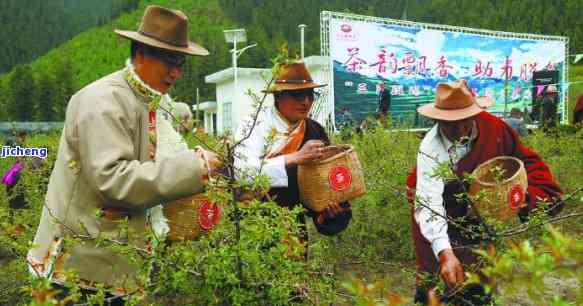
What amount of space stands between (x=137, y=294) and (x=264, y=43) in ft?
194

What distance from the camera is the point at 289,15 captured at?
83.3 m

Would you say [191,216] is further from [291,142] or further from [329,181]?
[291,142]

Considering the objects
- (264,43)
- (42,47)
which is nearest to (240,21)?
(264,43)

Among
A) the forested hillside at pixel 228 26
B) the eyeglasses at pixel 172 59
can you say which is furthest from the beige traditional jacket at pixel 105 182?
the forested hillside at pixel 228 26

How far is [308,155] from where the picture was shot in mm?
2379

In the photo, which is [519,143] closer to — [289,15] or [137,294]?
[137,294]

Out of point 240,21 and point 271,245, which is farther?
point 240,21

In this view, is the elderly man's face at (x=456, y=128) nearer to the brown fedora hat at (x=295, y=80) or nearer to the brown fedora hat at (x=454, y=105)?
the brown fedora hat at (x=454, y=105)

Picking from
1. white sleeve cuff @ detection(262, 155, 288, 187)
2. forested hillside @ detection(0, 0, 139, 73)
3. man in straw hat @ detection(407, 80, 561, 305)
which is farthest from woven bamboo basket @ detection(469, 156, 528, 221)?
forested hillside @ detection(0, 0, 139, 73)

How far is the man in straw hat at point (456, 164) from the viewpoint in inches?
89.5

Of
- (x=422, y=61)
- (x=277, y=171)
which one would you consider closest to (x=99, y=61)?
(x=422, y=61)

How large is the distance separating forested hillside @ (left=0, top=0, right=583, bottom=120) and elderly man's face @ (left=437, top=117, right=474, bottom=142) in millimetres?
21128

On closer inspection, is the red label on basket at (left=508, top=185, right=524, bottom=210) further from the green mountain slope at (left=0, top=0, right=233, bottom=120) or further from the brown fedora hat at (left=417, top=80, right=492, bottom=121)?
the green mountain slope at (left=0, top=0, right=233, bottom=120)

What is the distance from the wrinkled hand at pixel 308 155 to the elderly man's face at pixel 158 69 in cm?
69
